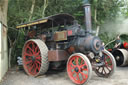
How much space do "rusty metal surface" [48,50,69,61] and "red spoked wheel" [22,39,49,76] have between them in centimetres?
21

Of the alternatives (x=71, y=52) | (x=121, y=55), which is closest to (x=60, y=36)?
(x=71, y=52)

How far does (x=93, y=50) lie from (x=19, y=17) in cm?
483

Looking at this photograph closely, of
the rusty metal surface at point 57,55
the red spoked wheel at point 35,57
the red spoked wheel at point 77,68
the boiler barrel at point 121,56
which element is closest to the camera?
the red spoked wheel at point 77,68

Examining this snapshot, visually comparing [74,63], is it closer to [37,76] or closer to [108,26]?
[37,76]

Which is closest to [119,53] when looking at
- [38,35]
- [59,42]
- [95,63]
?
[95,63]

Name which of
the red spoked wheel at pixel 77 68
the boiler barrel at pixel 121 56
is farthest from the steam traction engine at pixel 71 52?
Result: the boiler barrel at pixel 121 56

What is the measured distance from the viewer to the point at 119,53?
24.3 feet

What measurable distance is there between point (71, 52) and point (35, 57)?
139 cm

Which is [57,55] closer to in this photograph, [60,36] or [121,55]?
[60,36]

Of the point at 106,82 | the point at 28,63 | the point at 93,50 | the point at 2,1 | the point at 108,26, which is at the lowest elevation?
the point at 106,82

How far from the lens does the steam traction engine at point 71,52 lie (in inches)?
181

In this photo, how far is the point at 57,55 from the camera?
5.05 m

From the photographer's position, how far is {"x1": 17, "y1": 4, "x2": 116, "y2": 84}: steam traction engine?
15.1ft

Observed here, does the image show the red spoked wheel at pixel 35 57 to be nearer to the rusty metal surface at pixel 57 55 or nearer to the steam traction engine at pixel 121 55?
the rusty metal surface at pixel 57 55
